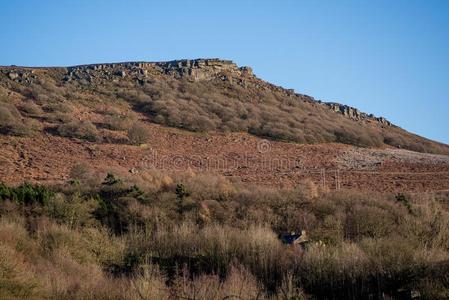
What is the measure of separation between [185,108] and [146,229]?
27.3 m

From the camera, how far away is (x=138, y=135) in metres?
35.2

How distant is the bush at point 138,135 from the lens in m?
35.1

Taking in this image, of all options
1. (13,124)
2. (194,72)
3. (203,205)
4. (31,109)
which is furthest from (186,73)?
(203,205)

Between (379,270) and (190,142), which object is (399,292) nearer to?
(379,270)

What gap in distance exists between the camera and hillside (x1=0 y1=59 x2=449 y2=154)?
37.2m

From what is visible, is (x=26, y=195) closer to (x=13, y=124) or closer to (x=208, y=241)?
(x=208, y=241)

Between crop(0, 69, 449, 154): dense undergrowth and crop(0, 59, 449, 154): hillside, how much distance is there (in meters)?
0.07

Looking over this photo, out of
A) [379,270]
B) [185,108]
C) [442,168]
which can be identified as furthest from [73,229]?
[185,108]

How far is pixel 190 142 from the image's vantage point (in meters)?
38.1

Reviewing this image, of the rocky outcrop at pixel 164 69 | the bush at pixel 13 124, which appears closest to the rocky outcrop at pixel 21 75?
the rocky outcrop at pixel 164 69

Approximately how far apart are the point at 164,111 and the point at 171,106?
1.58 meters

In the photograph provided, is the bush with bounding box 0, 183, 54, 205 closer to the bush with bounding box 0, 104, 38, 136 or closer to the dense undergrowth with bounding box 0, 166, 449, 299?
the dense undergrowth with bounding box 0, 166, 449, 299

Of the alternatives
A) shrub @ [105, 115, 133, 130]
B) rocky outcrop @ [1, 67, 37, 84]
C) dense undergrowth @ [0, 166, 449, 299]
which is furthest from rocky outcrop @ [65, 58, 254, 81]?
dense undergrowth @ [0, 166, 449, 299]

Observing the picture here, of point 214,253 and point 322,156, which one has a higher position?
point 322,156
